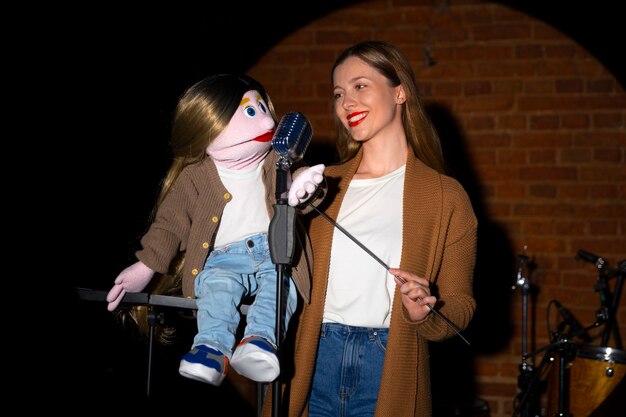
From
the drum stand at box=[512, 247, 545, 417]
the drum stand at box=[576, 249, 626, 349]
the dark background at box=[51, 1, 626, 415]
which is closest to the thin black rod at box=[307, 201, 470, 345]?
the dark background at box=[51, 1, 626, 415]

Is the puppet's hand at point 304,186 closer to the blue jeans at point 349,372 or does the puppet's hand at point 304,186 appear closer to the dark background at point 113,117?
the blue jeans at point 349,372

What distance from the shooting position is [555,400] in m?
3.04

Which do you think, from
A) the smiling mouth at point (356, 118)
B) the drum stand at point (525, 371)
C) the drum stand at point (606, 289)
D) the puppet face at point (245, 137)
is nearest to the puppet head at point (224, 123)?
the puppet face at point (245, 137)

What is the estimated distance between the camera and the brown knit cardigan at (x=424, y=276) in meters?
1.74

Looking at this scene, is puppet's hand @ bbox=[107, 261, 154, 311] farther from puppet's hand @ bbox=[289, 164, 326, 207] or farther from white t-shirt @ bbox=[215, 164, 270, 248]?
puppet's hand @ bbox=[289, 164, 326, 207]

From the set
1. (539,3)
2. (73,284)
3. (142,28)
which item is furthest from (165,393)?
(539,3)

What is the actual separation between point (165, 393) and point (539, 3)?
2.80 meters

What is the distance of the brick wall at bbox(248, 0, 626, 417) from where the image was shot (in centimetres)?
357

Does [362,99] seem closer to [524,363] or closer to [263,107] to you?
[263,107]

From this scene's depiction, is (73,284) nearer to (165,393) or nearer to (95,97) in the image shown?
(95,97)

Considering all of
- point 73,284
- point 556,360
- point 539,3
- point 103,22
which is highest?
point 539,3

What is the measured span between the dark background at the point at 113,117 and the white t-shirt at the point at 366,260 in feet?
1.74

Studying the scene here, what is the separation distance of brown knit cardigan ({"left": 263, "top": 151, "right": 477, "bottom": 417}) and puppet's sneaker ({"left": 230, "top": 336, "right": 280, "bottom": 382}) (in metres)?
0.29

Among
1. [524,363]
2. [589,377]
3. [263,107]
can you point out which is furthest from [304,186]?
[524,363]
